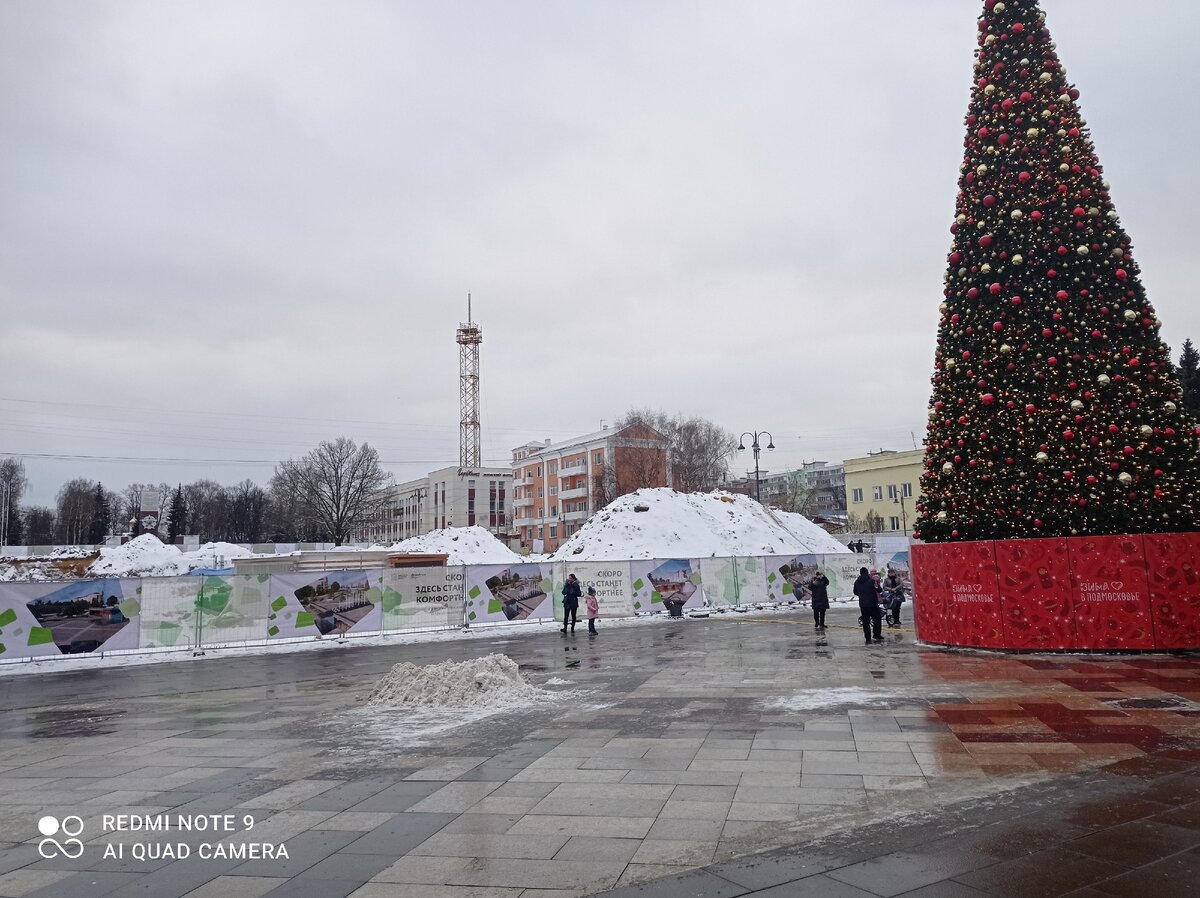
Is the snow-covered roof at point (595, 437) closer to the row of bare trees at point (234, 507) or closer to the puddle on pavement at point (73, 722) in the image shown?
the row of bare trees at point (234, 507)

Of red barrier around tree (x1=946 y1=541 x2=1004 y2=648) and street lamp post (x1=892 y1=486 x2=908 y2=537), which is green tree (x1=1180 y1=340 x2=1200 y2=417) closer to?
red barrier around tree (x1=946 y1=541 x2=1004 y2=648)

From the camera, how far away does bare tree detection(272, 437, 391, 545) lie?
3036 inches

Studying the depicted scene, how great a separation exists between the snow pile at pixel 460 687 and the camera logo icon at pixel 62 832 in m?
5.38

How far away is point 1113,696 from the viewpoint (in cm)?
1095

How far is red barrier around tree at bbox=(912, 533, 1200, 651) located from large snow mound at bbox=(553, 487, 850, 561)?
2515 centimetres

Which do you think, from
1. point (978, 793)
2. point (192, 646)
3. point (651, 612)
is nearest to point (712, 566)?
point (651, 612)

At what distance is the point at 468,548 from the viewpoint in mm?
55938

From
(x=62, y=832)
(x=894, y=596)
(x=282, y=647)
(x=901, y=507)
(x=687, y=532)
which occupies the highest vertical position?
(x=901, y=507)

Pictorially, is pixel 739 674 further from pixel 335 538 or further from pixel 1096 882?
pixel 335 538

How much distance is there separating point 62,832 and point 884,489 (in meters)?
78.6

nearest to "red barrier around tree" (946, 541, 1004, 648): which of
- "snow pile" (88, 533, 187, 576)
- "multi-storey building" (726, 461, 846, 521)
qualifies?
"snow pile" (88, 533, 187, 576)

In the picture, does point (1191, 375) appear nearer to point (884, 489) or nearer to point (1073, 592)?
point (1073, 592)

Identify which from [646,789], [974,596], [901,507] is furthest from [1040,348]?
[901,507]

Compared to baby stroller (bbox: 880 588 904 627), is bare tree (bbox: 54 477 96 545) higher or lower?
higher
